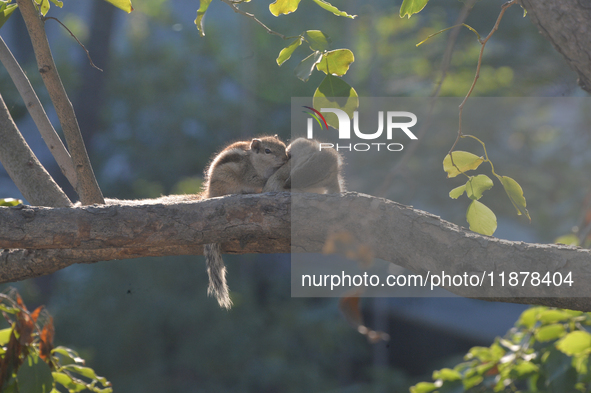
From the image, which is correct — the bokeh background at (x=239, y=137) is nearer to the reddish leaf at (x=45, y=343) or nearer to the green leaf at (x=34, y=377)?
the reddish leaf at (x=45, y=343)

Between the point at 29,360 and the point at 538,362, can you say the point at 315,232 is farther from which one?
the point at 538,362

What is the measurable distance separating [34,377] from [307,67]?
1075 mm

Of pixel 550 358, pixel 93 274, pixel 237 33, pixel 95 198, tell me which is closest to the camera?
pixel 550 358

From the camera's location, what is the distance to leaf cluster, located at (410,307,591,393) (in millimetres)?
1461

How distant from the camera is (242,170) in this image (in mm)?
1954

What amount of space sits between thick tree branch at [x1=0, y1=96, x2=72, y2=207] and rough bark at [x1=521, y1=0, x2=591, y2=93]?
1537 millimetres

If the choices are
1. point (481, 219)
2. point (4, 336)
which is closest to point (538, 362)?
point (481, 219)

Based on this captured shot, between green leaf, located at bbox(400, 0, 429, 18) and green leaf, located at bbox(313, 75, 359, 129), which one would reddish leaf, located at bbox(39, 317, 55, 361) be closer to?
green leaf, located at bbox(313, 75, 359, 129)

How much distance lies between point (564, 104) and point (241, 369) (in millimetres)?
6226

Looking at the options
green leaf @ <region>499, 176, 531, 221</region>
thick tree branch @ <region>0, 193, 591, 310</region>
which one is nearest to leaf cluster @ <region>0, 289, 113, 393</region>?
thick tree branch @ <region>0, 193, 591, 310</region>

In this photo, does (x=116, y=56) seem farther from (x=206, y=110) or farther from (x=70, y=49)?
(x=206, y=110)

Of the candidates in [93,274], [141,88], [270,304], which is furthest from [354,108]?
[141,88]

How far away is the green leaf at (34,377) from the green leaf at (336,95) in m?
1.00

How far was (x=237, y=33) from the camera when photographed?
7230mm
